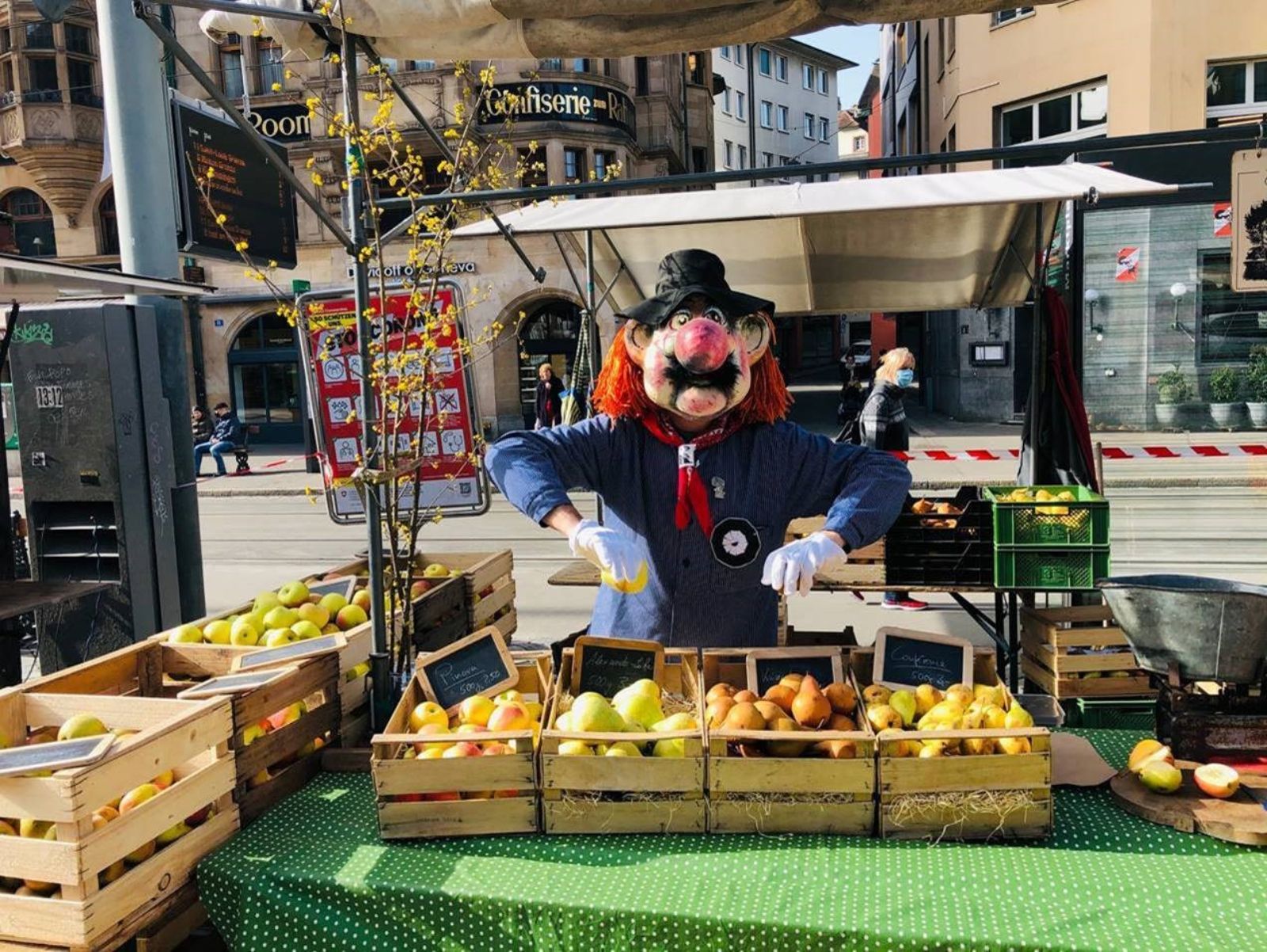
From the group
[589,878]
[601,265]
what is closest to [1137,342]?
[601,265]

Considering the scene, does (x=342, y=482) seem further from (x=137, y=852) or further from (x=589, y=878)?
(x=589, y=878)

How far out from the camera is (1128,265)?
18.0 meters

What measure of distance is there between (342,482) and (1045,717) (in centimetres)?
218

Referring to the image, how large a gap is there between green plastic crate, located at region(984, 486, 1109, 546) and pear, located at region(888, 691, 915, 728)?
7.38 ft

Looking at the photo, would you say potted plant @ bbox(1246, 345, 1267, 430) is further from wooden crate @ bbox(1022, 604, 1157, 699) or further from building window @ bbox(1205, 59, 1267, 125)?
wooden crate @ bbox(1022, 604, 1157, 699)

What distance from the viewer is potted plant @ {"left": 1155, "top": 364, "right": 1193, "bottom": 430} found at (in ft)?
58.4

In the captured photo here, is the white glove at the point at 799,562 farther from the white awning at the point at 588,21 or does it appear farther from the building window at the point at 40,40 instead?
the building window at the point at 40,40

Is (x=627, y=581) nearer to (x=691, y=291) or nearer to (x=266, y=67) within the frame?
(x=691, y=291)

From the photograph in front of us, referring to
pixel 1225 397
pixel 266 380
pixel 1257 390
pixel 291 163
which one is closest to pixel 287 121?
pixel 291 163

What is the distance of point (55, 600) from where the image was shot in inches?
197

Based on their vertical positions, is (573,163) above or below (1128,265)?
above

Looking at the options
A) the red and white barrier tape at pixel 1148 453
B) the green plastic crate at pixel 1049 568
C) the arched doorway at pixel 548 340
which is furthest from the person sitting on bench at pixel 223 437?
the green plastic crate at pixel 1049 568

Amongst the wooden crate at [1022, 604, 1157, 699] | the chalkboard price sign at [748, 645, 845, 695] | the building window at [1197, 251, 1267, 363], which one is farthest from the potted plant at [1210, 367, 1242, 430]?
the chalkboard price sign at [748, 645, 845, 695]

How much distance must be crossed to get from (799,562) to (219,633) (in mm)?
2039
